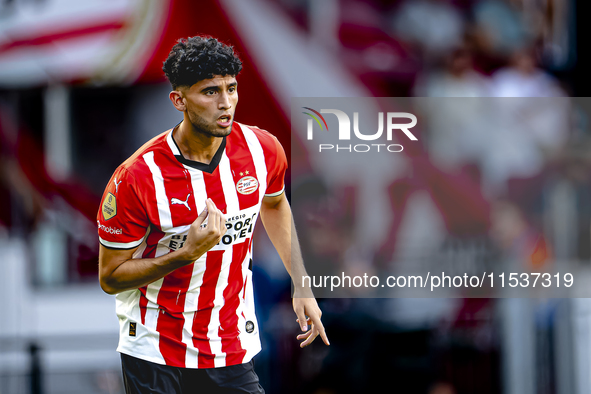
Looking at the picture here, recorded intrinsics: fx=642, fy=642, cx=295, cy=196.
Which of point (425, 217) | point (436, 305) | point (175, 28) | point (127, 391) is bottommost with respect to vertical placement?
point (127, 391)

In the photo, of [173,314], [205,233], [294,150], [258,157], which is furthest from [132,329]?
[294,150]

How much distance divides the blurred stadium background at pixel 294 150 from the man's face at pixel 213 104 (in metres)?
2.86

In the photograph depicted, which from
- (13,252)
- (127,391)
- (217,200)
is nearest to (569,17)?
(217,200)

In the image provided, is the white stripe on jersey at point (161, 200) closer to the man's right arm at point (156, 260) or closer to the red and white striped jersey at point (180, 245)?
the red and white striped jersey at point (180, 245)

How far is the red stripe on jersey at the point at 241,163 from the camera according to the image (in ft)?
10.1

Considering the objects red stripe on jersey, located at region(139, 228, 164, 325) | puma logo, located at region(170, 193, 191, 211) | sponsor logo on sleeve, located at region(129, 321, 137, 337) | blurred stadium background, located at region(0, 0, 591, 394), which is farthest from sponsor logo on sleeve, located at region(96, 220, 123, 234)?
blurred stadium background, located at region(0, 0, 591, 394)

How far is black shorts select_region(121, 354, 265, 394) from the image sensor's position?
9.68 ft

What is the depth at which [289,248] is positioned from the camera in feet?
10.9

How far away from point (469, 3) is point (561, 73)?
57.3 inches

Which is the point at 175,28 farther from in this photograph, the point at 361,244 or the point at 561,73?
the point at 561,73

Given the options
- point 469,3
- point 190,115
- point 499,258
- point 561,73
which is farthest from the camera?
point 469,3

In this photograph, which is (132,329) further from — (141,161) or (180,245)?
(141,161)

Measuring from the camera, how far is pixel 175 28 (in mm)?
6551

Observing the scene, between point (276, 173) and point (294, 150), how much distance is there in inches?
124
